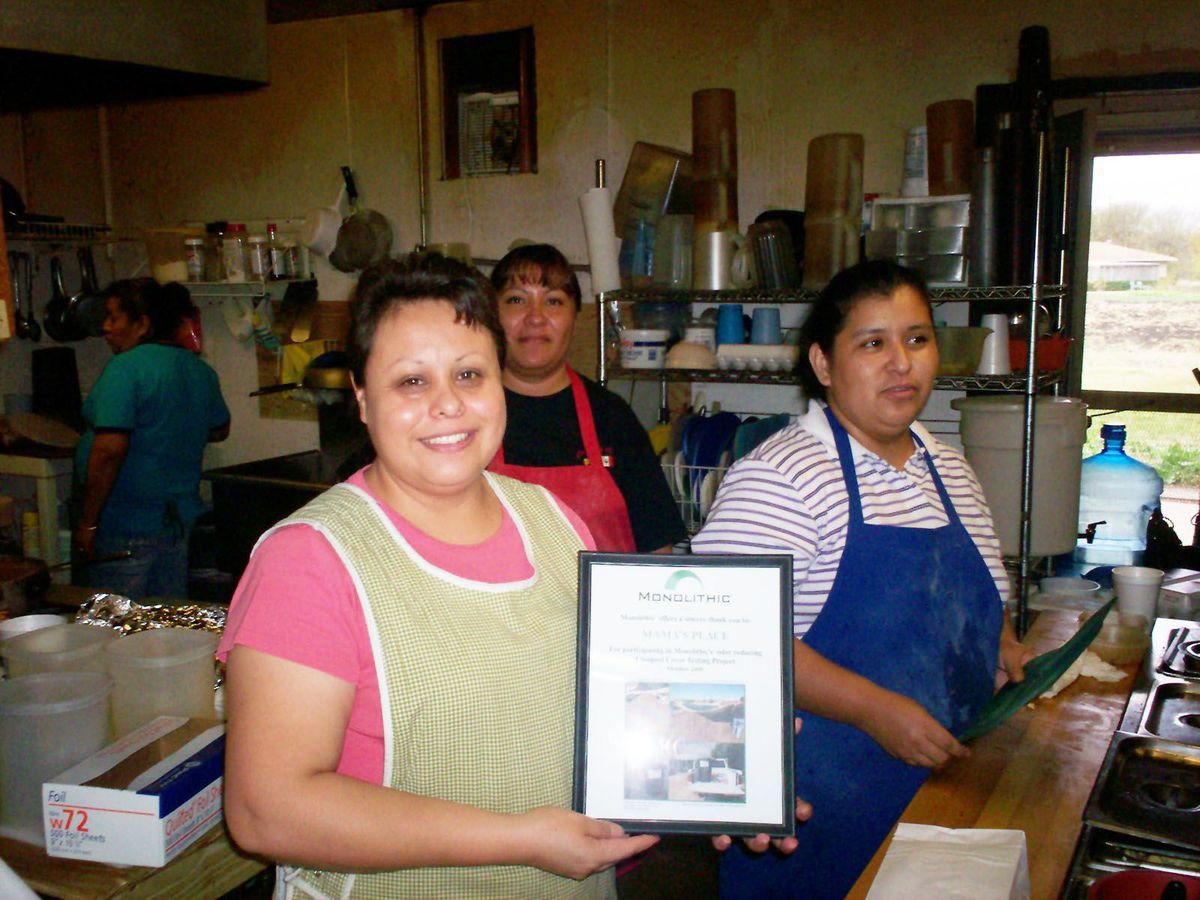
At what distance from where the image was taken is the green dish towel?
5.08ft

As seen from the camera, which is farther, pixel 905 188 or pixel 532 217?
pixel 532 217

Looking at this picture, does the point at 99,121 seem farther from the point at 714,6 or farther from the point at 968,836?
the point at 968,836

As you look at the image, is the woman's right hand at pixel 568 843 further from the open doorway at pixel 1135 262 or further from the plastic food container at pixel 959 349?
the open doorway at pixel 1135 262

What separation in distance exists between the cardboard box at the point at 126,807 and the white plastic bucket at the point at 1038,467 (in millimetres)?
2424

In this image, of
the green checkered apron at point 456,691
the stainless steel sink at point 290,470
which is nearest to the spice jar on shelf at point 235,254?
the stainless steel sink at point 290,470

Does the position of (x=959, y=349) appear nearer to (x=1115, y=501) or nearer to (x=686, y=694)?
(x=1115, y=501)

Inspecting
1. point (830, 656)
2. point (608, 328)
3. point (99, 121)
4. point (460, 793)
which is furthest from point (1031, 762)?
point (99, 121)

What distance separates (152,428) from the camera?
3.62 meters

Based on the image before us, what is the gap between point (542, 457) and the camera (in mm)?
2395

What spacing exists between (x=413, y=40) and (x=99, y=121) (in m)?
2.09

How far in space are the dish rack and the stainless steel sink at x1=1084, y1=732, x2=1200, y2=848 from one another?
69.2 inches

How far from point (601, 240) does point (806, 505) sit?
6.92ft

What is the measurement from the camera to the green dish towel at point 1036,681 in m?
1.55

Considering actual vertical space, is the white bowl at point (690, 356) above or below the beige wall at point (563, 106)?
below
